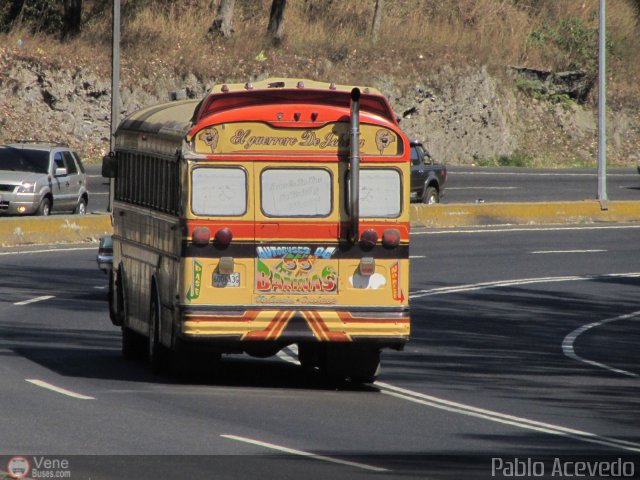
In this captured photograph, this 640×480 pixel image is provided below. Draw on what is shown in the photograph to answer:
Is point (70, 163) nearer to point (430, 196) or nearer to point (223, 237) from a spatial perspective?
point (430, 196)

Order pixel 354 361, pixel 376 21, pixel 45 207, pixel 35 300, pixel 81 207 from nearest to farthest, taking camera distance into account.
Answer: pixel 354 361 < pixel 35 300 < pixel 45 207 < pixel 81 207 < pixel 376 21

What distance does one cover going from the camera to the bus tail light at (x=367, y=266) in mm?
14477

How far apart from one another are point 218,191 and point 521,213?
25.1m

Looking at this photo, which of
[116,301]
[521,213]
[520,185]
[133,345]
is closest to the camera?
[133,345]

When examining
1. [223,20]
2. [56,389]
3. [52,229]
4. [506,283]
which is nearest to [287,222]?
[56,389]

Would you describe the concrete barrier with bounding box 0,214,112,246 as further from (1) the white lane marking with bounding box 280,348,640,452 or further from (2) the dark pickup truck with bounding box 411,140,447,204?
(1) the white lane marking with bounding box 280,348,640,452

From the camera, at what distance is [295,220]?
14438mm

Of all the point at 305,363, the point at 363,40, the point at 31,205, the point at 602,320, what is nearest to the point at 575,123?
the point at 363,40

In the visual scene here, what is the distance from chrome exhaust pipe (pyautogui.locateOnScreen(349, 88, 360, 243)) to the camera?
566 inches

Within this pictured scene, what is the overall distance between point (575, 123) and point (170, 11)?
1788 cm

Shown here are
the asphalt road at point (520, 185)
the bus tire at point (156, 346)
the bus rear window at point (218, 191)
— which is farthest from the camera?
the asphalt road at point (520, 185)

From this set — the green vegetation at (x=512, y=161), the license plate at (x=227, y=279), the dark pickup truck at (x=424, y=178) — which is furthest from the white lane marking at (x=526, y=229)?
the green vegetation at (x=512, y=161)

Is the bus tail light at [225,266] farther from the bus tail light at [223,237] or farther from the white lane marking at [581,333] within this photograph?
the white lane marking at [581,333]

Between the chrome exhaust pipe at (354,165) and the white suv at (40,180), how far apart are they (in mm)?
21165
